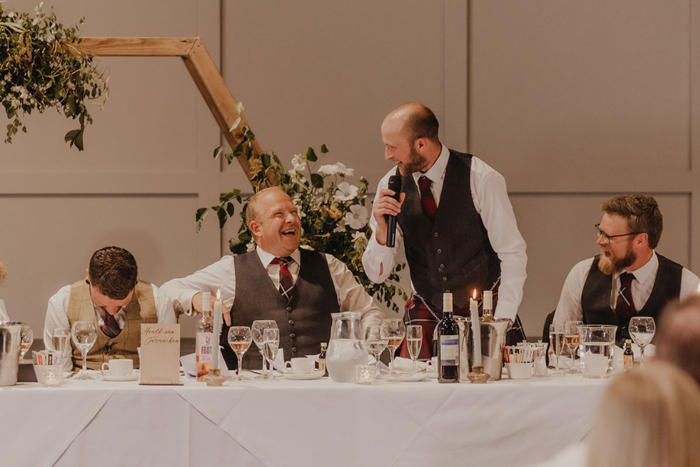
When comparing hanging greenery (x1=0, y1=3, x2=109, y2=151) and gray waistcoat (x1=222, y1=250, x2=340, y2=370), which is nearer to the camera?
hanging greenery (x1=0, y1=3, x2=109, y2=151)

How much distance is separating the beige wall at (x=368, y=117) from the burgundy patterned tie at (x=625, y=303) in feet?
6.03

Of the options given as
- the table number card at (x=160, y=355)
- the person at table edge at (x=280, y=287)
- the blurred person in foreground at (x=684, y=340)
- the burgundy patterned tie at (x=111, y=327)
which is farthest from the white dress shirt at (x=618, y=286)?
the blurred person in foreground at (x=684, y=340)

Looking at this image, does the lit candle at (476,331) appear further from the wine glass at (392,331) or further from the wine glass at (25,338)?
the wine glass at (25,338)

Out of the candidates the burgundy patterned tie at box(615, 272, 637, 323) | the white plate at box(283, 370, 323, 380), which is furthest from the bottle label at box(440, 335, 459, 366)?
the burgundy patterned tie at box(615, 272, 637, 323)

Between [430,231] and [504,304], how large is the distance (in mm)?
471

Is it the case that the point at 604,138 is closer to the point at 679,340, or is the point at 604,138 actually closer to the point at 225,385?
the point at 225,385

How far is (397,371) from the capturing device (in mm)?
2371

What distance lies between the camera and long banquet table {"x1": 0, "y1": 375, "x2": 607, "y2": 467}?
204 centimetres

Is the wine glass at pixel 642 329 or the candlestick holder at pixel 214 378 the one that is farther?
the wine glass at pixel 642 329

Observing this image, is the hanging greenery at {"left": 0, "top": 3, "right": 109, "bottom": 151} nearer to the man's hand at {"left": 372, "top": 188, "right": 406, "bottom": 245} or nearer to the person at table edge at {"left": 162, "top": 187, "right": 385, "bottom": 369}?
the person at table edge at {"left": 162, "top": 187, "right": 385, "bottom": 369}

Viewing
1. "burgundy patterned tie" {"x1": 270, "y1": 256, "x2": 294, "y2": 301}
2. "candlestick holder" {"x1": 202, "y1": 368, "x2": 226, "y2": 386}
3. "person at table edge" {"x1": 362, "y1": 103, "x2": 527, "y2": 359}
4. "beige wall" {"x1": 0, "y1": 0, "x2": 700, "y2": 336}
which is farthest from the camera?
"beige wall" {"x1": 0, "y1": 0, "x2": 700, "y2": 336}

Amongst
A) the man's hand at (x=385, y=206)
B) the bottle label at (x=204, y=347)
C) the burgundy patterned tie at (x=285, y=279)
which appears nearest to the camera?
the bottle label at (x=204, y=347)

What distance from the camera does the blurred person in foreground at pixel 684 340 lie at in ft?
3.03

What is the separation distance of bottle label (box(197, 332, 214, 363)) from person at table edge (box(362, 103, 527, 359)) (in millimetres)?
921
